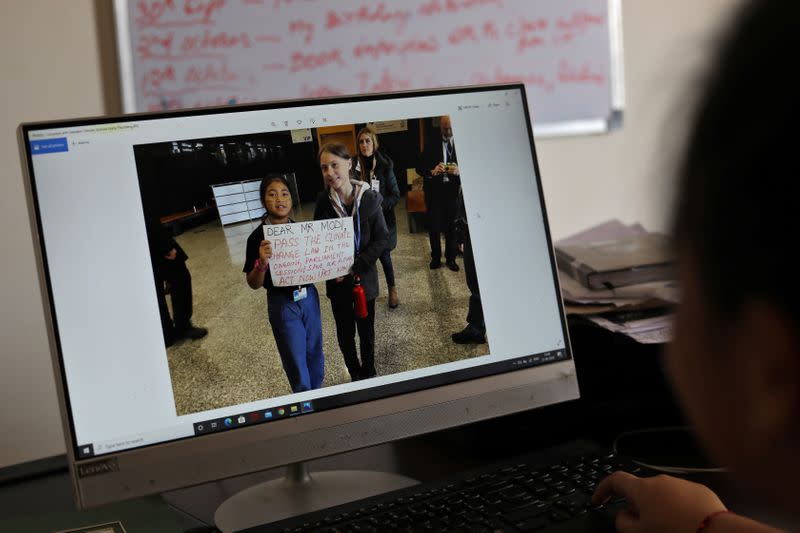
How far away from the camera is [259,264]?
2.53 ft

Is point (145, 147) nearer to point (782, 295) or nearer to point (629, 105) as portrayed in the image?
point (782, 295)

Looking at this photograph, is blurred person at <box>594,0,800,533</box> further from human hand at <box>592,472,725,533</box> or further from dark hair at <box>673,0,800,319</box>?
human hand at <box>592,472,725,533</box>

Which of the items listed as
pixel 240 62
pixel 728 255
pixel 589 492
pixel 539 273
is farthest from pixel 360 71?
pixel 728 255

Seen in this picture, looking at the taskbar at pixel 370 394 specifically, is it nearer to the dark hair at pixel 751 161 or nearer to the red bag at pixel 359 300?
the red bag at pixel 359 300

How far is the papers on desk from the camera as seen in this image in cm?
97

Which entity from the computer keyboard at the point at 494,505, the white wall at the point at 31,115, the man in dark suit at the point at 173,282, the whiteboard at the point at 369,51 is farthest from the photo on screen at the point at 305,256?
the whiteboard at the point at 369,51

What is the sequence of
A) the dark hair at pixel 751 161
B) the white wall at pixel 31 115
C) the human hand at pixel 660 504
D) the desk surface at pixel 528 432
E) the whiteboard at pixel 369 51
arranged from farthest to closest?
the whiteboard at pixel 369 51 → the white wall at pixel 31 115 → the desk surface at pixel 528 432 → the human hand at pixel 660 504 → the dark hair at pixel 751 161

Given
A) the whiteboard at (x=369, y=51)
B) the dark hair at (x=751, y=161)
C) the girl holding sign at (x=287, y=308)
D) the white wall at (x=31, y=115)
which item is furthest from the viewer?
the whiteboard at (x=369, y=51)

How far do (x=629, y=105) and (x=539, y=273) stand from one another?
1.20 meters

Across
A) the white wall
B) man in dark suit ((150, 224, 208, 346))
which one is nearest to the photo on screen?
man in dark suit ((150, 224, 208, 346))

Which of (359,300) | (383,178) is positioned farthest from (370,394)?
(383,178)

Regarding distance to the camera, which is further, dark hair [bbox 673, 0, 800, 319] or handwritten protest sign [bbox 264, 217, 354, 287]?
handwritten protest sign [bbox 264, 217, 354, 287]

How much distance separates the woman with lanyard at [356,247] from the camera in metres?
0.80

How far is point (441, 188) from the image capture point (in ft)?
2.78
